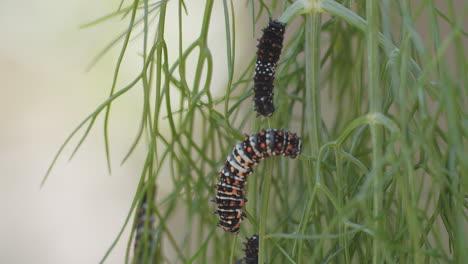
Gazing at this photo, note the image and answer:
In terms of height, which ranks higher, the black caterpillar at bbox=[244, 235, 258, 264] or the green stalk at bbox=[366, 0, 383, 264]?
the green stalk at bbox=[366, 0, 383, 264]

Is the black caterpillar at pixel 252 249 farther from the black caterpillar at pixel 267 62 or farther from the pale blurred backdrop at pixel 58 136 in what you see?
the pale blurred backdrop at pixel 58 136

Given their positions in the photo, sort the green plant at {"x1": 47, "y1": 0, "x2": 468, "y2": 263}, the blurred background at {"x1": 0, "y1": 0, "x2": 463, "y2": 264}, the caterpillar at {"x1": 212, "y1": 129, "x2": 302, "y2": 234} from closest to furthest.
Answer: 1. the green plant at {"x1": 47, "y1": 0, "x2": 468, "y2": 263}
2. the caterpillar at {"x1": 212, "y1": 129, "x2": 302, "y2": 234}
3. the blurred background at {"x1": 0, "y1": 0, "x2": 463, "y2": 264}

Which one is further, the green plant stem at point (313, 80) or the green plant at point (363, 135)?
the green plant stem at point (313, 80)

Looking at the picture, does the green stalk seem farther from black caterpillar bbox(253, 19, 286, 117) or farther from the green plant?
black caterpillar bbox(253, 19, 286, 117)

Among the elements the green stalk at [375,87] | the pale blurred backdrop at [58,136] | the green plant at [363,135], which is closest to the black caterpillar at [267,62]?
the green plant at [363,135]

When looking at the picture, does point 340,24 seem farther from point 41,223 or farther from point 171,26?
point 41,223

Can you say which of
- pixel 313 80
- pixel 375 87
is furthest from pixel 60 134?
pixel 375 87

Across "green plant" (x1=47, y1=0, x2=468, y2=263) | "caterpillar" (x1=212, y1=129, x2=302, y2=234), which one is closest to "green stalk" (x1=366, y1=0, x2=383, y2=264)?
"green plant" (x1=47, y1=0, x2=468, y2=263)

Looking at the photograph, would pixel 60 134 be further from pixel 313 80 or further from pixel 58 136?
pixel 313 80
